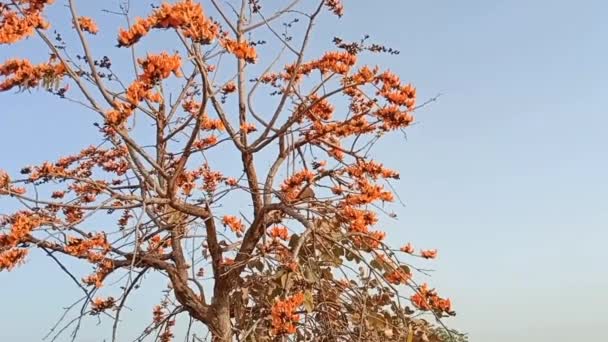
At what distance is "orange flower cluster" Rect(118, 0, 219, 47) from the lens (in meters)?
3.06

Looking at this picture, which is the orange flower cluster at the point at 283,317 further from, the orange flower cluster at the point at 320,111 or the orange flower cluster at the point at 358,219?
the orange flower cluster at the point at 320,111

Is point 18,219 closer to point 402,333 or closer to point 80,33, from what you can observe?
point 80,33

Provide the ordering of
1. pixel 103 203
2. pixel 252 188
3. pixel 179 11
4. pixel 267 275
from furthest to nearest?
pixel 252 188
pixel 267 275
pixel 103 203
pixel 179 11

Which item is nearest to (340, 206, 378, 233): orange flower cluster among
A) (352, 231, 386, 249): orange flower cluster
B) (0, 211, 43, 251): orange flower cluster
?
(352, 231, 386, 249): orange flower cluster

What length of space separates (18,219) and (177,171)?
85 cm

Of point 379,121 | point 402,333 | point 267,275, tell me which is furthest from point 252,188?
point 402,333

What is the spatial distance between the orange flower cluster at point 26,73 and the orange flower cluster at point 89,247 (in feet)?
2.75

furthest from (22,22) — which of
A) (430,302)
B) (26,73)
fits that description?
(430,302)

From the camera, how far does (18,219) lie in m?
3.66

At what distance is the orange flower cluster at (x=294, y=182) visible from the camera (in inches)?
159

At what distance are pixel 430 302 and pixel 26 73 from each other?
2329mm

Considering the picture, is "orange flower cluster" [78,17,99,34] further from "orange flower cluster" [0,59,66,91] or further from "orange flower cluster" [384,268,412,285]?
"orange flower cluster" [384,268,412,285]

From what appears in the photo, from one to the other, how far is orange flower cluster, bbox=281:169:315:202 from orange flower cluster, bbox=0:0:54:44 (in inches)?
→ 60.2

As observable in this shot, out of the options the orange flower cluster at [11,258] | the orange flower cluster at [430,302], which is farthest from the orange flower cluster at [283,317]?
the orange flower cluster at [11,258]
